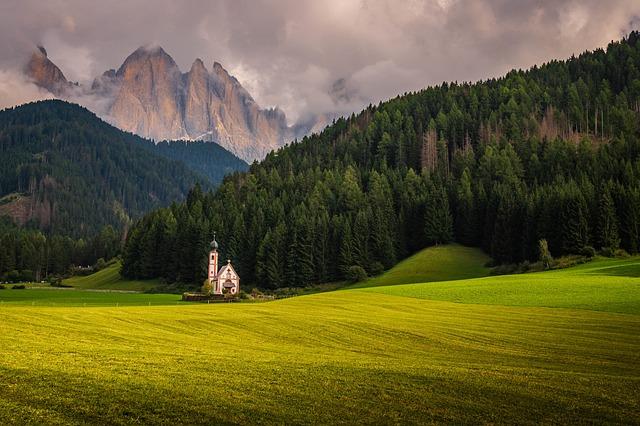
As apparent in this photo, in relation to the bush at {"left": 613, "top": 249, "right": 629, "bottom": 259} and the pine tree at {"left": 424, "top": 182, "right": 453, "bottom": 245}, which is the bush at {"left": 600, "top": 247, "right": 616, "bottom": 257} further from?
the pine tree at {"left": 424, "top": 182, "right": 453, "bottom": 245}

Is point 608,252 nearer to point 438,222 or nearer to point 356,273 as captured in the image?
point 438,222

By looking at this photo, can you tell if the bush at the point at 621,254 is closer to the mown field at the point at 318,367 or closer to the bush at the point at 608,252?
the bush at the point at 608,252

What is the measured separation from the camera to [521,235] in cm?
12212

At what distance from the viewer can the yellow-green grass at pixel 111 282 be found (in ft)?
470

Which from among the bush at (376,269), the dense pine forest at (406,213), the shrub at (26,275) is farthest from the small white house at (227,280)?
the shrub at (26,275)

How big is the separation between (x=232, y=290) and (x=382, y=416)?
341 feet

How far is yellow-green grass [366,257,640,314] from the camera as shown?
53844mm

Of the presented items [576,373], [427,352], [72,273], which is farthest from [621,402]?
[72,273]

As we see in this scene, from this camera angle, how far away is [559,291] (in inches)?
2475

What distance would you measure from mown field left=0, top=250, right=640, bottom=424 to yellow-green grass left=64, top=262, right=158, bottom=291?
101560mm

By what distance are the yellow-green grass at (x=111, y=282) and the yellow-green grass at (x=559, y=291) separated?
284ft

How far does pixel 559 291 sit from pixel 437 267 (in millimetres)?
61173

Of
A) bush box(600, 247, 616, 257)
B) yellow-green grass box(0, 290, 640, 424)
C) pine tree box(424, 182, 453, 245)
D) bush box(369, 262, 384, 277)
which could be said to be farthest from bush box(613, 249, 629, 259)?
yellow-green grass box(0, 290, 640, 424)

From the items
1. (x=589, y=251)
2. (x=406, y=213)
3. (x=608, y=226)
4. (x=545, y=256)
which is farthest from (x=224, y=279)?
(x=608, y=226)
